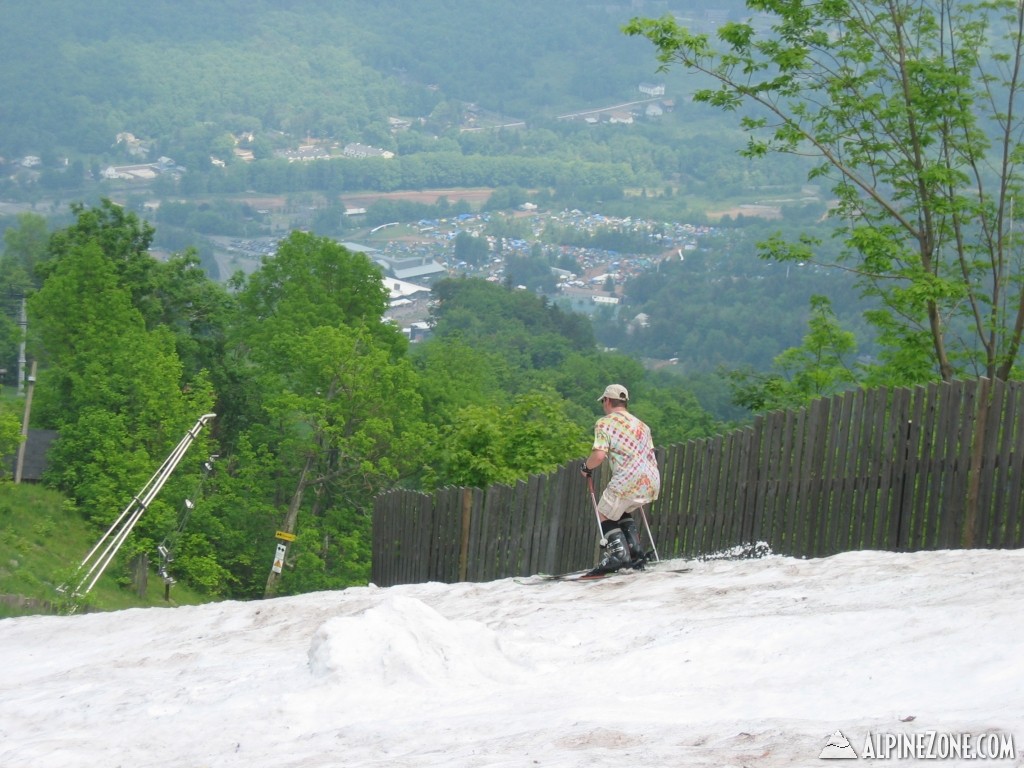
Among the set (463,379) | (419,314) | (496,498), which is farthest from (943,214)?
(419,314)

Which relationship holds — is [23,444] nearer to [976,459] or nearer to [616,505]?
[616,505]

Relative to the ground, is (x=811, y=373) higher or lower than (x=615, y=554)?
higher

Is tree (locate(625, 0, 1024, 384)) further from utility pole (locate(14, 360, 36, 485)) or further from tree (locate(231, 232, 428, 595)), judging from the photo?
utility pole (locate(14, 360, 36, 485))

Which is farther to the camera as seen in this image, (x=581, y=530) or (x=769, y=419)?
(x=581, y=530)

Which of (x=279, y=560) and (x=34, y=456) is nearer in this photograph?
(x=279, y=560)

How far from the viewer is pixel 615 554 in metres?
11.2

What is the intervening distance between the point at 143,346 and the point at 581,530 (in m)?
36.3

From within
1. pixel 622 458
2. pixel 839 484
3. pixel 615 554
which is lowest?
pixel 615 554

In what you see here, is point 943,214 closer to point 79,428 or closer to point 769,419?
point 769,419

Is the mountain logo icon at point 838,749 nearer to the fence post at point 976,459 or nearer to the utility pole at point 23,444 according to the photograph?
the fence post at point 976,459

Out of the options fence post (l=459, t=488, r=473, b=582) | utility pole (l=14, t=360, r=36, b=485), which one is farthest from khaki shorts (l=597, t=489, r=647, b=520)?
utility pole (l=14, t=360, r=36, b=485)

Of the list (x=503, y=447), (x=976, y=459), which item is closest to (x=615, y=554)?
(x=976, y=459)

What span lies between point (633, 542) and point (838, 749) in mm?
5741

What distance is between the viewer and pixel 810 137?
17422 mm
